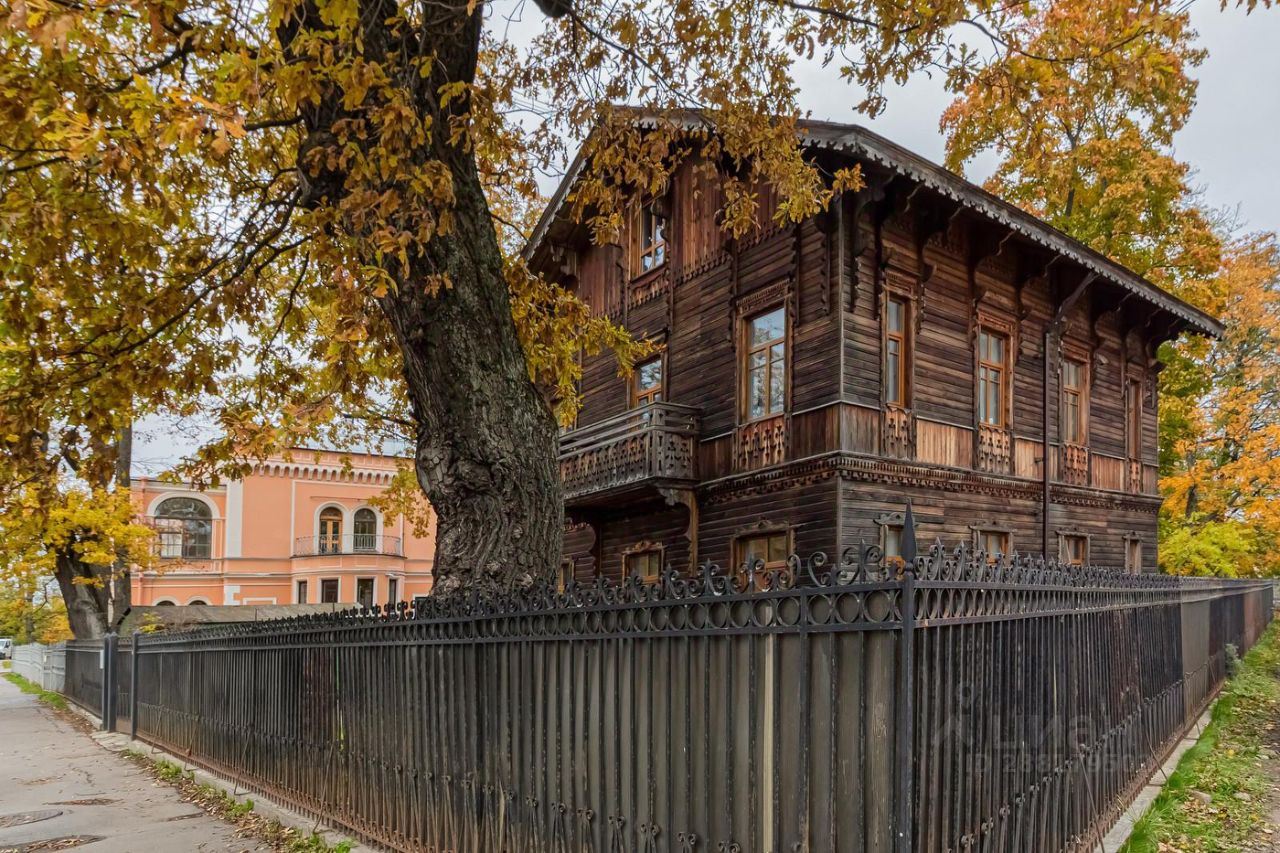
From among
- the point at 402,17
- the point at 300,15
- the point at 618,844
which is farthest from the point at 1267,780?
the point at 300,15

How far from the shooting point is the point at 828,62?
7.95 meters

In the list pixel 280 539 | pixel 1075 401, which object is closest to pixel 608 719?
pixel 1075 401

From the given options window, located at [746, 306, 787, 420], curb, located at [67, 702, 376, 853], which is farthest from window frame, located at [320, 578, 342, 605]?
window, located at [746, 306, 787, 420]

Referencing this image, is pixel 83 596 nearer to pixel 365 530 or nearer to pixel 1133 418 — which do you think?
pixel 1133 418

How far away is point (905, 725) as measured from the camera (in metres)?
3.26

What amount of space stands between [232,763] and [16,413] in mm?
4601

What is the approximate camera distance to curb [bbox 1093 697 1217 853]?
587 cm

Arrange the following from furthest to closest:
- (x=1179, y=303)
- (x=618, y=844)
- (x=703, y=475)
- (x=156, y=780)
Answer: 1. (x=1179, y=303)
2. (x=703, y=475)
3. (x=156, y=780)
4. (x=618, y=844)

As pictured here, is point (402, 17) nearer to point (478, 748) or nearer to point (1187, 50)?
point (478, 748)

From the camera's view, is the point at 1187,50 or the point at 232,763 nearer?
the point at 232,763

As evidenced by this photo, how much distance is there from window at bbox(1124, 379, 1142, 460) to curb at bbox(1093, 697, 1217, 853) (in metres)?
13.4

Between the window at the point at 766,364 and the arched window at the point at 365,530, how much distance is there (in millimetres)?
40121

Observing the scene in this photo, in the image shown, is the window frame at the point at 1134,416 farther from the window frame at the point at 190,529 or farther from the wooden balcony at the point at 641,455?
the window frame at the point at 190,529

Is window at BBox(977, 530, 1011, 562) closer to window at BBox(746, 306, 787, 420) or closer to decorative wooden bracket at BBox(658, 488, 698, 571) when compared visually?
window at BBox(746, 306, 787, 420)
